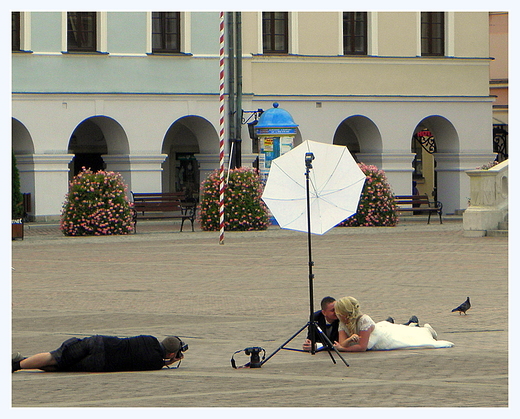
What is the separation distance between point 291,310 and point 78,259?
818cm

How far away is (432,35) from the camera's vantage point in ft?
123

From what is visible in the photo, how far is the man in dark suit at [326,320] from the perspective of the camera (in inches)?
407

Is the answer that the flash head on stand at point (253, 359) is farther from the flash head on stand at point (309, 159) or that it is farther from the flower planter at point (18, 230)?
the flower planter at point (18, 230)

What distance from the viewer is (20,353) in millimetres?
10109

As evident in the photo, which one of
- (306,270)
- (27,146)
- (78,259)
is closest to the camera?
(306,270)

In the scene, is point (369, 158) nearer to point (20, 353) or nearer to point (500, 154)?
point (500, 154)

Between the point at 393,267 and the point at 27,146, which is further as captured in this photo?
the point at 27,146

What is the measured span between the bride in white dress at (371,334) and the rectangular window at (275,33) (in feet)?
83.8

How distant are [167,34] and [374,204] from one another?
8.90 metres

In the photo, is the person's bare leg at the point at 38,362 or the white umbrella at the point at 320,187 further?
the white umbrella at the point at 320,187

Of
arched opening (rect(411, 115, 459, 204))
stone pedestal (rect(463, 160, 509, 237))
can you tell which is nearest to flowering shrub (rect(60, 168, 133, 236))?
stone pedestal (rect(463, 160, 509, 237))

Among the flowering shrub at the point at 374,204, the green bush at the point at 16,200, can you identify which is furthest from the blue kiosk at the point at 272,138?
the green bush at the point at 16,200

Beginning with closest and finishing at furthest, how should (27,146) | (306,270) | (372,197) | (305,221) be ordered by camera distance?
(305,221) → (306,270) → (372,197) → (27,146)

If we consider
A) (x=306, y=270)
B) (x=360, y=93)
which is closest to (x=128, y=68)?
(x=360, y=93)
